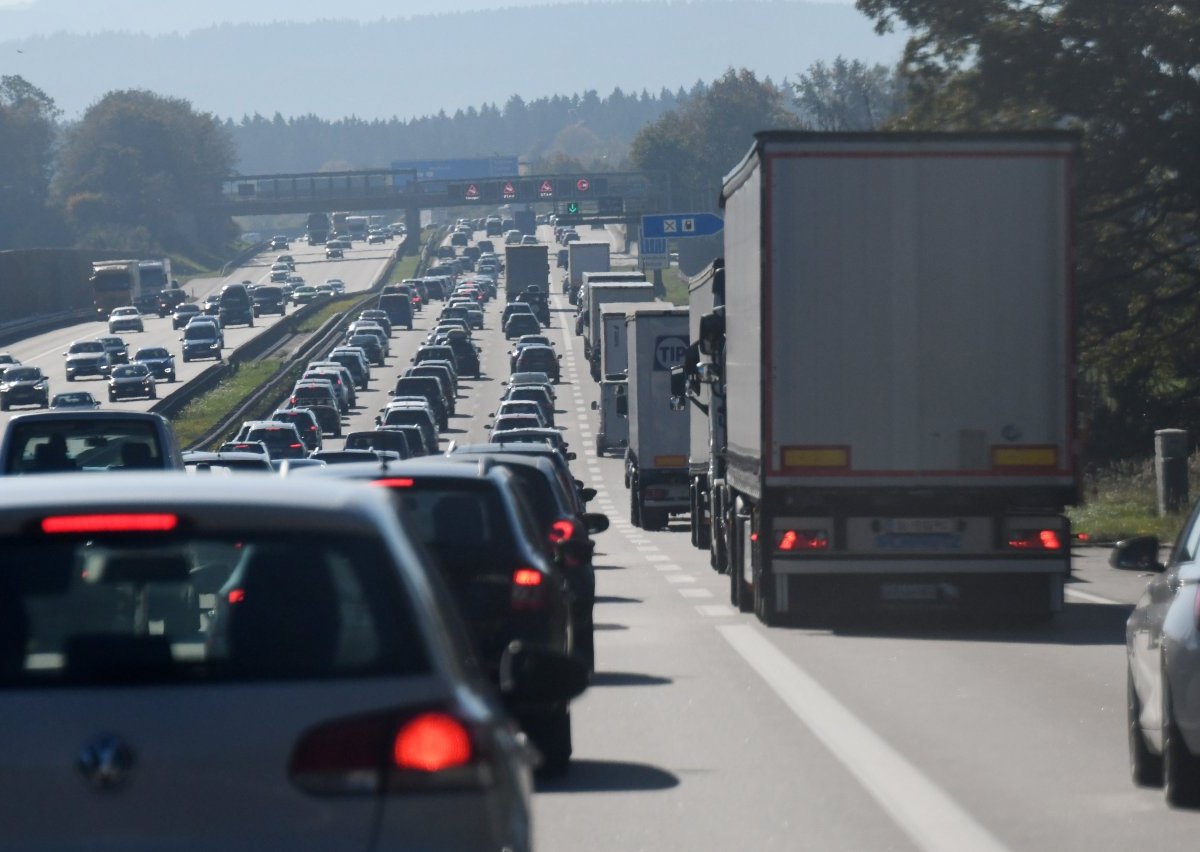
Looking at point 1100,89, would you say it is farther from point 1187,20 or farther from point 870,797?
point 870,797

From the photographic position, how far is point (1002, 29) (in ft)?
115

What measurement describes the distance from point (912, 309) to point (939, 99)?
66.9ft

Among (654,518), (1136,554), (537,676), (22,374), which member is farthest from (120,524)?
(22,374)

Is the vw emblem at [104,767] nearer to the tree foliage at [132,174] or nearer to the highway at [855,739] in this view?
the highway at [855,739]

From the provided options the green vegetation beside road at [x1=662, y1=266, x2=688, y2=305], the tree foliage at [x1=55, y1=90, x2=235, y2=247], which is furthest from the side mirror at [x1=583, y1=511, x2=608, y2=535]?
the tree foliage at [x1=55, y1=90, x2=235, y2=247]

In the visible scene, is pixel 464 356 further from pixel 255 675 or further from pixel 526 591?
pixel 255 675

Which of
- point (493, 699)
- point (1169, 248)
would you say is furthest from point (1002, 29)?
point (493, 699)

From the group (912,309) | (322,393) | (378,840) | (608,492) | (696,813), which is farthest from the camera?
(322,393)

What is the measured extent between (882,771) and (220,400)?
6477 cm

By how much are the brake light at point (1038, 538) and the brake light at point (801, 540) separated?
138cm

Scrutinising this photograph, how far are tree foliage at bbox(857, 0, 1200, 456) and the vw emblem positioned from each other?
31.8 m

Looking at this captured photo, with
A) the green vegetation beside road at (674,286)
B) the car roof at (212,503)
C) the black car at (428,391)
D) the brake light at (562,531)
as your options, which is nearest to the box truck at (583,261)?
the green vegetation beside road at (674,286)

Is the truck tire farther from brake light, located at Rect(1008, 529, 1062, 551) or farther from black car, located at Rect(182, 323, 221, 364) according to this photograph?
black car, located at Rect(182, 323, 221, 364)

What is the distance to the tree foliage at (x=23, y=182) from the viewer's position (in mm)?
190600
